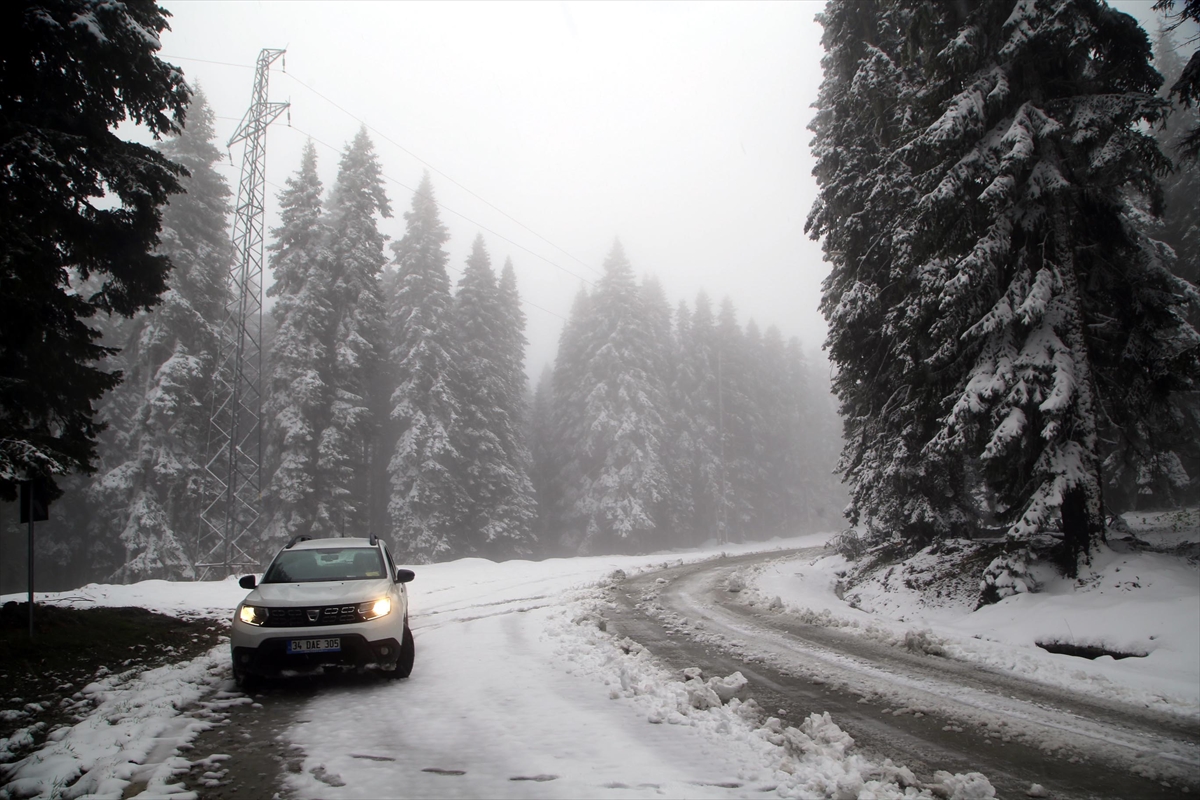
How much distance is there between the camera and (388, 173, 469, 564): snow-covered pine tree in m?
A: 31.6

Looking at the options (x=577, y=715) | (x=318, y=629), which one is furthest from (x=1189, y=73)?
(x=318, y=629)

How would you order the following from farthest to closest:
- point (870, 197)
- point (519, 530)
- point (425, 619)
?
point (519, 530) → point (870, 197) → point (425, 619)

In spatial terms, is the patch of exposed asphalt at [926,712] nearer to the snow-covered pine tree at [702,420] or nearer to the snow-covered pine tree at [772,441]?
the snow-covered pine tree at [702,420]

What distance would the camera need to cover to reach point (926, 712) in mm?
5957

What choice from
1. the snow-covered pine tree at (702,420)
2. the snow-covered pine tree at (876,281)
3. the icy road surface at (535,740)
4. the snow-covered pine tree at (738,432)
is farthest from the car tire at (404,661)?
the snow-covered pine tree at (738,432)

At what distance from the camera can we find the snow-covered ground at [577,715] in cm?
435

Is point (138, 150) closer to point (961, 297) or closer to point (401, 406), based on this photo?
point (961, 297)

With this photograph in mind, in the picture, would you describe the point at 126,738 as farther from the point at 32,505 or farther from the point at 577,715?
the point at 32,505

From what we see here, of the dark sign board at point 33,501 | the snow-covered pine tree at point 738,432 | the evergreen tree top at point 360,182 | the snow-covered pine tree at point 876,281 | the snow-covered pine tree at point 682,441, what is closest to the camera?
the dark sign board at point 33,501

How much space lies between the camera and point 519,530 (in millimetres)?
36375

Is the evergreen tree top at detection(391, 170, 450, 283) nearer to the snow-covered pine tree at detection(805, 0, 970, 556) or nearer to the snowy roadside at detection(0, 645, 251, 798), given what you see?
the snow-covered pine tree at detection(805, 0, 970, 556)

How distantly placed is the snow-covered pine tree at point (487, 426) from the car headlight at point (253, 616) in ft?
89.5

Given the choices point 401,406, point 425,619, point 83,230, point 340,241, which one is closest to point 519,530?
point 401,406

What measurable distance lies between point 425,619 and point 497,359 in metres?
27.1
